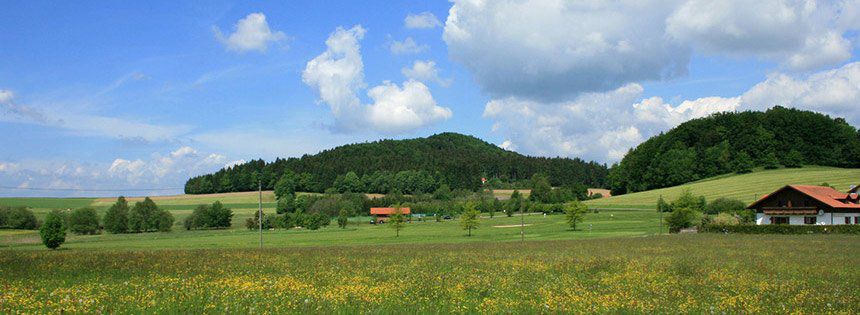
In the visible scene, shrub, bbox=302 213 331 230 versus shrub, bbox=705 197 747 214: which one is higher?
shrub, bbox=705 197 747 214

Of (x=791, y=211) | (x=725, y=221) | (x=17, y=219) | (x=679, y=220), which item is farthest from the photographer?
(x=17, y=219)

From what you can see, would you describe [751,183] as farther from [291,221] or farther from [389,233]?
[291,221]

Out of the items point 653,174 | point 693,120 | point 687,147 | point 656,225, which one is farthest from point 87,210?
point 693,120

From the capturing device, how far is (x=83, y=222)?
114 meters

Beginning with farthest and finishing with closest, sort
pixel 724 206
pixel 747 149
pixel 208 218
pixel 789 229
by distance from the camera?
pixel 747 149 → pixel 208 218 → pixel 724 206 → pixel 789 229

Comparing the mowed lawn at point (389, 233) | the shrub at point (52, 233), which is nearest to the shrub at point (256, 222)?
the mowed lawn at point (389, 233)

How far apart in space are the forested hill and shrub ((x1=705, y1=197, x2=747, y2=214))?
216 ft

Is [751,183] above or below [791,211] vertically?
above

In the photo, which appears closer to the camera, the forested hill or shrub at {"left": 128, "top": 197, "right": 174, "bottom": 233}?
shrub at {"left": 128, "top": 197, "right": 174, "bottom": 233}

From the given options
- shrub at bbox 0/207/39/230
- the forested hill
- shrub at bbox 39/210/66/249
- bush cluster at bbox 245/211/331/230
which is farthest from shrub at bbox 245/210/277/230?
the forested hill

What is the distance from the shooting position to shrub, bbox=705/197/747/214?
99312mm

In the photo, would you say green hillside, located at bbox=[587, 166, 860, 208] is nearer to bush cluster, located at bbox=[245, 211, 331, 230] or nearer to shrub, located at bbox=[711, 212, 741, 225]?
shrub, located at bbox=[711, 212, 741, 225]

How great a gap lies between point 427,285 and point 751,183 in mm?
141384

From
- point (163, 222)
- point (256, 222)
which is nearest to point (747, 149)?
point (256, 222)
